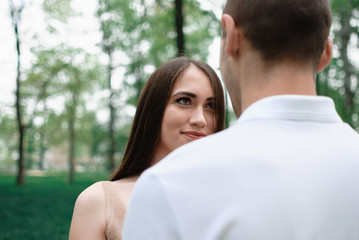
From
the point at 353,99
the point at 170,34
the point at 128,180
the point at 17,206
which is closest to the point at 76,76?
the point at 170,34

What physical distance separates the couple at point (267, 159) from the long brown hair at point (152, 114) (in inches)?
69.3

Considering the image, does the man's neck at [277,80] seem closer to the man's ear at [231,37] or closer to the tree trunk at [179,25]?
the man's ear at [231,37]

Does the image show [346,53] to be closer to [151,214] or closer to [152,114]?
[152,114]

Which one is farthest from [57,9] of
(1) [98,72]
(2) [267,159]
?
(2) [267,159]

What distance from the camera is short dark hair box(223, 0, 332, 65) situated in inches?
45.9

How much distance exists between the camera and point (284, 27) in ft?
3.83

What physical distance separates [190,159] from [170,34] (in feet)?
73.4

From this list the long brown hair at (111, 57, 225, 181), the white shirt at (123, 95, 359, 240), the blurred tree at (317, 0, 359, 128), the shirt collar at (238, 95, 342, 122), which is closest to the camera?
the white shirt at (123, 95, 359, 240)

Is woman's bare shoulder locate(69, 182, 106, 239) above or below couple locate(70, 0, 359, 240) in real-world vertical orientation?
below

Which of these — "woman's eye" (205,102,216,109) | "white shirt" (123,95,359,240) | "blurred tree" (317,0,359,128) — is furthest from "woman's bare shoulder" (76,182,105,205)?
"blurred tree" (317,0,359,128)

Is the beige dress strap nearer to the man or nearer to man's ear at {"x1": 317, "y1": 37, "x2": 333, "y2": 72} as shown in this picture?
the man

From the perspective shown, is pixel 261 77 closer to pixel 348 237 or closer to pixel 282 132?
pixel 282 132

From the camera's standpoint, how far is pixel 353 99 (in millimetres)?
20453

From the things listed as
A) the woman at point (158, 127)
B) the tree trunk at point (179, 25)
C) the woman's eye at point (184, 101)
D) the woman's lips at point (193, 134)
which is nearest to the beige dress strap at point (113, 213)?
the woman at point (158, 127)
